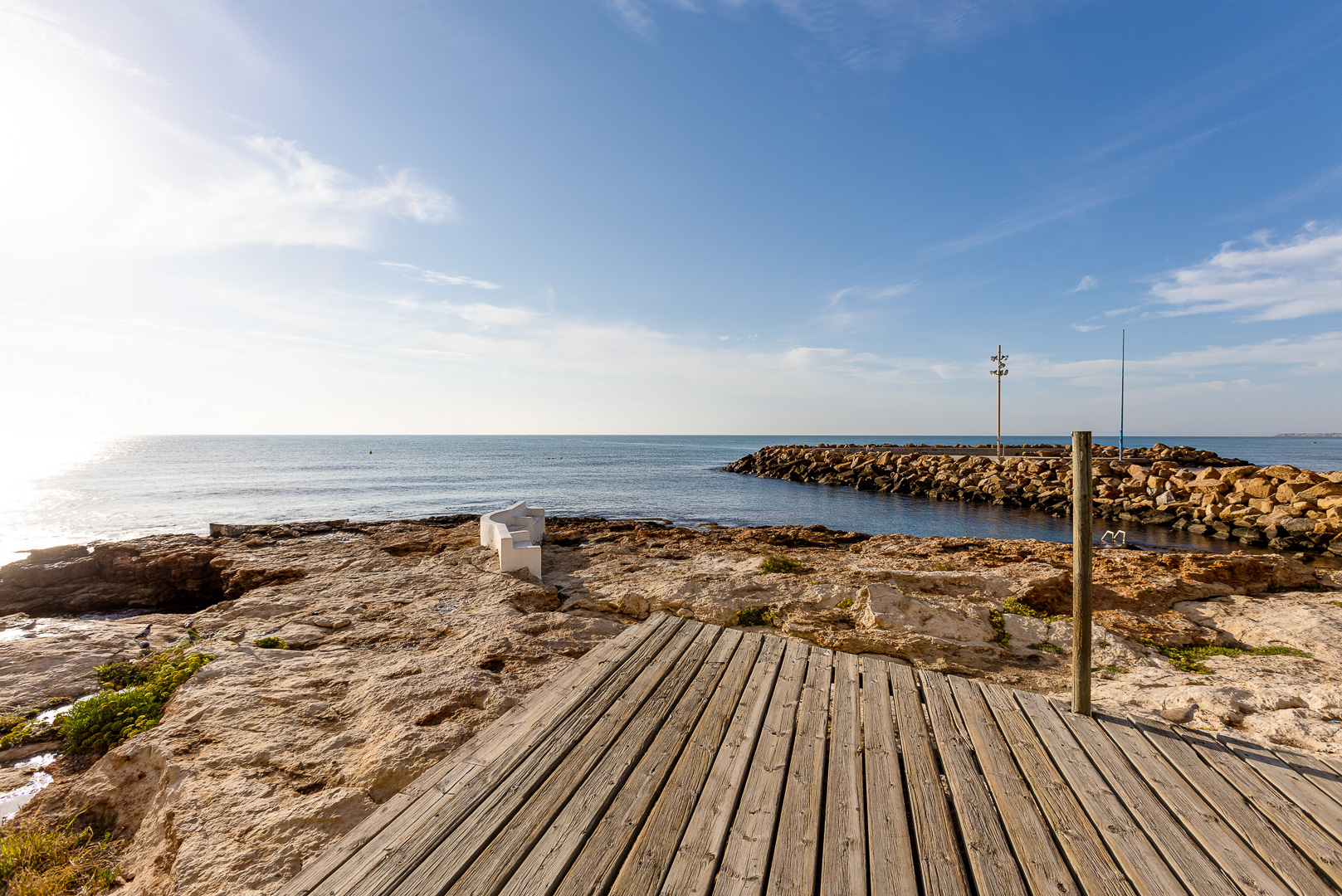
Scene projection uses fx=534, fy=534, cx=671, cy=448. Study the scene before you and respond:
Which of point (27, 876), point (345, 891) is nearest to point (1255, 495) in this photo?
point (345, 891)

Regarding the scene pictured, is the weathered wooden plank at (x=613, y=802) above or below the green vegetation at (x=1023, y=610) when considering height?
above

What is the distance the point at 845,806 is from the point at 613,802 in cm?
105

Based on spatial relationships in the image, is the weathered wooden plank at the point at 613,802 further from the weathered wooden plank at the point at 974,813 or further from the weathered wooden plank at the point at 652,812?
the weathered wooden plank at the point at 974,813

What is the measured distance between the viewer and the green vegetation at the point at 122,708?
167 inches

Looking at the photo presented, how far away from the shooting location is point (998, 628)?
252 inches

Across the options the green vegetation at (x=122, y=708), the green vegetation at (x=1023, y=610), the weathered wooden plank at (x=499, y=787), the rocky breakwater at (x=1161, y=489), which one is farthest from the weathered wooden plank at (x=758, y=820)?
the rocky breakwater at (x=1161, y=489)

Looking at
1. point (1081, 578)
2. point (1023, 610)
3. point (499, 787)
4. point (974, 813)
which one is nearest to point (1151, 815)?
point (974, 813)

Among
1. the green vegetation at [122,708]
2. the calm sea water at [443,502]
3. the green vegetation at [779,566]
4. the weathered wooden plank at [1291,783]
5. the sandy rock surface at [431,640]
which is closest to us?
the weathered wooden plank at [1291,783]

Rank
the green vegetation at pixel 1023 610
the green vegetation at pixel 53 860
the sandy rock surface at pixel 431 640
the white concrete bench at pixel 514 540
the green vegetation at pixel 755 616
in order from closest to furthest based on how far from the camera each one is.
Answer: the green vegetation at pixel 53 860 < the sandy rock surface at pixel 431 640 < the green vegetation at pixel 1023 610 < the green vegetation at pixel 755 616 < the white concrete bench at pixel 514 540

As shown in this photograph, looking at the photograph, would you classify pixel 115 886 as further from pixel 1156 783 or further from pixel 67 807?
pixel 1156 783

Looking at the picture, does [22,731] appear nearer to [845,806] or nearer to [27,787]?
[27,787]

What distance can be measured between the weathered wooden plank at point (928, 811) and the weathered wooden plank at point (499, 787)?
1.62 metres

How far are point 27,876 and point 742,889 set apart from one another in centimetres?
390

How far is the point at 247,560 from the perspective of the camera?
33.8 ft
